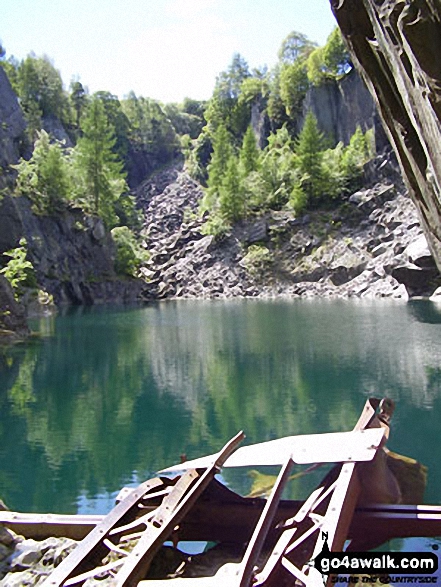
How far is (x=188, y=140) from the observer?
10612 cm

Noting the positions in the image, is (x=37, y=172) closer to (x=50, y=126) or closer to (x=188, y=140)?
(x=50, y=126)

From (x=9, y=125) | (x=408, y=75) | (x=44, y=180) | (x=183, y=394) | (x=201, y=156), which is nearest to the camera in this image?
(x=408, y=75)

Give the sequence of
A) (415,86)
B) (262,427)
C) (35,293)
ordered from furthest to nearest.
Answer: (35,293)
(262,427)
(415,86)

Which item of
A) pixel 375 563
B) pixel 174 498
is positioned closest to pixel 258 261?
pixel 174 498

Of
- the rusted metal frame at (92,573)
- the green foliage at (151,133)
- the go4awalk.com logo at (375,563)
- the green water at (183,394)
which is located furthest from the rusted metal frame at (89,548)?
the green foliage at (151,133)

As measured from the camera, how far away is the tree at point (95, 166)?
63.2 metres

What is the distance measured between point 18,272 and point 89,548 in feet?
123

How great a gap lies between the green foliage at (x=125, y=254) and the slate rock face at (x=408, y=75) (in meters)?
58.0

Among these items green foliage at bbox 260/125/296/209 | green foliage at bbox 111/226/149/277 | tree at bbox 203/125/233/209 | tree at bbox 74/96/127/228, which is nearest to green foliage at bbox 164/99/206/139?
tree at bbox 203/125/233/209

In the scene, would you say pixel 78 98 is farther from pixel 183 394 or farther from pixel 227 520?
pixel 227 520

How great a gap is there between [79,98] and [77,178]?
3870 cm

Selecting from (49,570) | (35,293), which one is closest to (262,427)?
(49,570)

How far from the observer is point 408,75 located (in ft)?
17.1

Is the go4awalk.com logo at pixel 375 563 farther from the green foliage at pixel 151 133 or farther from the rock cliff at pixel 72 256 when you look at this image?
the green foliage at pixel 151 133
